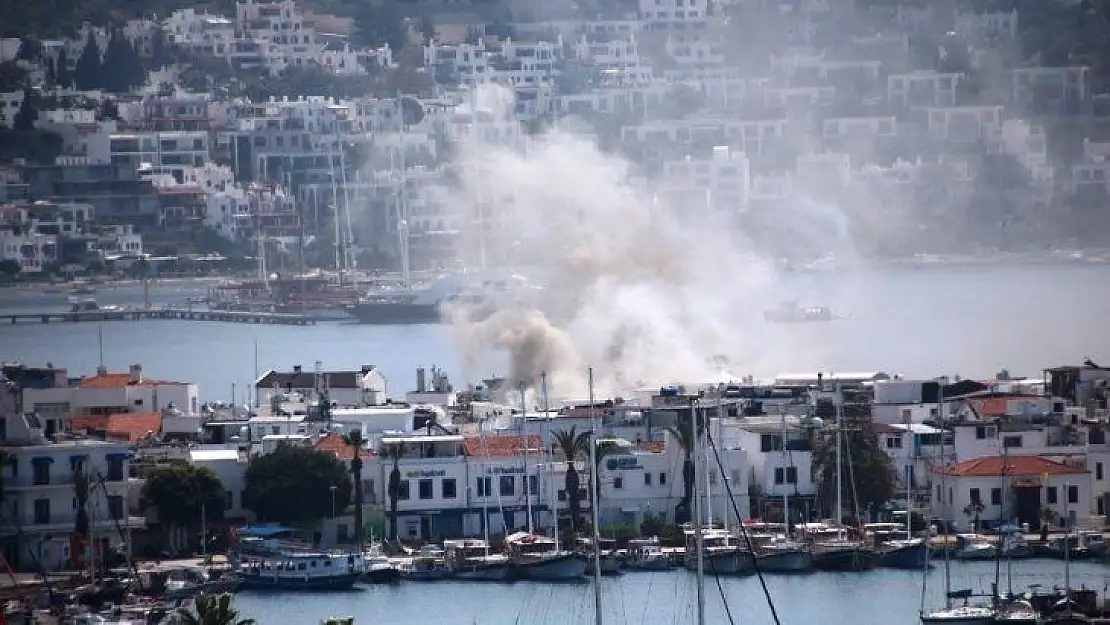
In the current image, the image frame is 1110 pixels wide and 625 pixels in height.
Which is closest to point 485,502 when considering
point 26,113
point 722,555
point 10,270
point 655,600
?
point 722,555

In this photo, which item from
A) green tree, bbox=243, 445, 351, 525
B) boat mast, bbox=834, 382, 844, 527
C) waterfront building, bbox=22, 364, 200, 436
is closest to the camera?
boat mast, bbox=834, 382, 844, 527

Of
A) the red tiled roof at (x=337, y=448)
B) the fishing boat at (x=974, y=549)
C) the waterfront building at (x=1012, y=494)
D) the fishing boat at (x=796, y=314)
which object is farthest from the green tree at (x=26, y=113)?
the fishing boat at (x=974, y=549)

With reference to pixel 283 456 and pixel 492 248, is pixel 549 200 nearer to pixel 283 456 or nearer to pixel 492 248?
pixel 492 248

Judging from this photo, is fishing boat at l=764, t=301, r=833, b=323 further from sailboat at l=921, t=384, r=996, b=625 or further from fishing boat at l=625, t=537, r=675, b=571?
sailboat at l=921, t=384, r=996, b=625

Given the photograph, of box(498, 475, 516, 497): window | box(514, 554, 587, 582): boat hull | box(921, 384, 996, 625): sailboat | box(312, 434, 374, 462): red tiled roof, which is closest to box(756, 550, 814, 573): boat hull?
box(514, 554, 587, 582): boat hull

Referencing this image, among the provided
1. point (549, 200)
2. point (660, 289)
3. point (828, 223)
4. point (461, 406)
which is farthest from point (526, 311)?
point (828, 223)

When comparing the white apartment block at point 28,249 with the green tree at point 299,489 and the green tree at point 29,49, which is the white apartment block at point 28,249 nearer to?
the green tree at point 29,49
